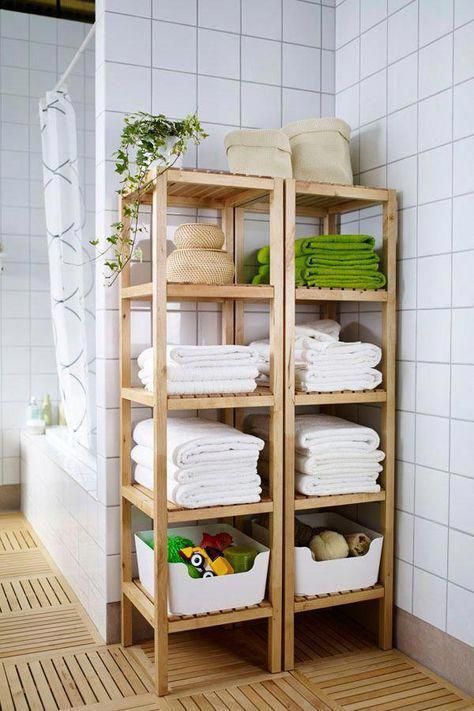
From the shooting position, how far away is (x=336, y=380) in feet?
8.02

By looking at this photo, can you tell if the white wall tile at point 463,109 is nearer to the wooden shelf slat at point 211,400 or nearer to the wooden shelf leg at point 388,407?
the wooden shelf leg at point 388,407

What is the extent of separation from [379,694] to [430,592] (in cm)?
35

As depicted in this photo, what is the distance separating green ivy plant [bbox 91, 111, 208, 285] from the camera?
7.55 feet

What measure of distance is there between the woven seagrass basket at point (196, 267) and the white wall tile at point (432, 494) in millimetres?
885

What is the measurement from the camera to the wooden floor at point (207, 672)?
2.18 meters

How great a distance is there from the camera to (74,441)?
143 inches

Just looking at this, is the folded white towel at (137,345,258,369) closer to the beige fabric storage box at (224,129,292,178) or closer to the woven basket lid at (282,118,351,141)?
the beige fabric storage box at (224,129,292,178)

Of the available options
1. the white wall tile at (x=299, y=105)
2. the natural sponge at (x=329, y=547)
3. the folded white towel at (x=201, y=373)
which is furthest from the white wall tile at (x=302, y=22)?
the natural sponge at (x=329, y=547)

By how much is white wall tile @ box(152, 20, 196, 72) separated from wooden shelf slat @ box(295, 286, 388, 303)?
924 mm

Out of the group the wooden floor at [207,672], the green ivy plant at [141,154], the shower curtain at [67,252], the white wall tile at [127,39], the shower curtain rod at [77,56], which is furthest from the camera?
the shower curtain at [67,252]

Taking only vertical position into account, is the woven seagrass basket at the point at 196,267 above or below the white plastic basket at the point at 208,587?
above

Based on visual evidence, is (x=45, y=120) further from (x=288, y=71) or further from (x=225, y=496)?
(x=225, y=496)

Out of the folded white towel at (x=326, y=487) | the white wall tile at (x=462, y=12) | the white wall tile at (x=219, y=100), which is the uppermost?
the white wall tile at (x=462, y=12)

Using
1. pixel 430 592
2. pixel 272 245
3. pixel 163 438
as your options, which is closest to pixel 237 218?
pixel 272 245
